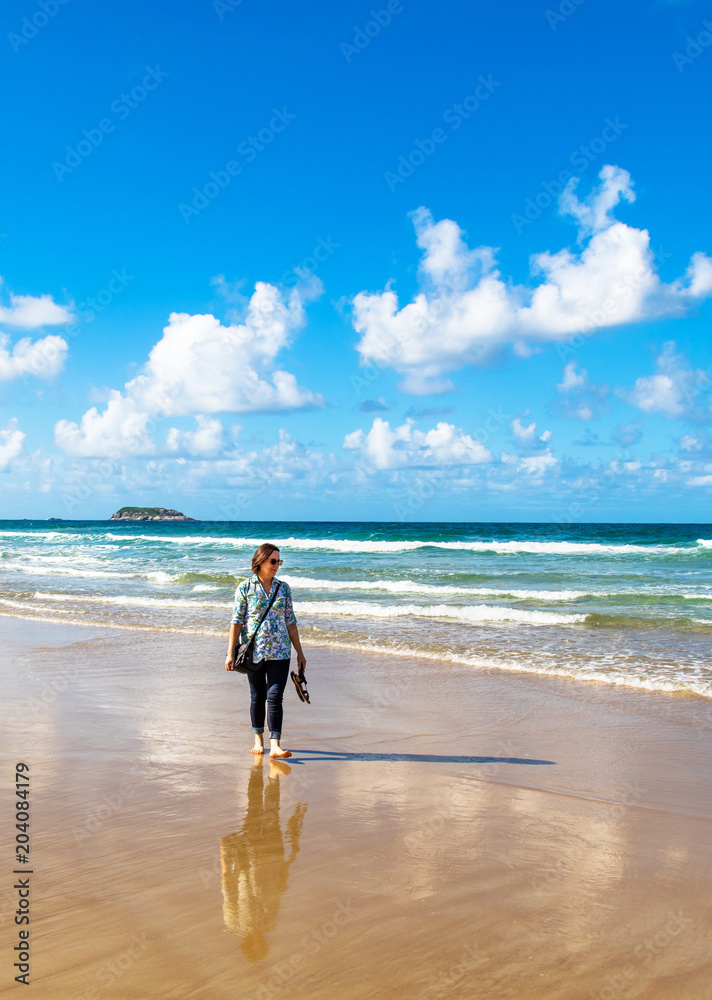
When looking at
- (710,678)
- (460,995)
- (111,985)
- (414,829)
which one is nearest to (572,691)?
(710,678)

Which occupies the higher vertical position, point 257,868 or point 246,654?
point 246,654

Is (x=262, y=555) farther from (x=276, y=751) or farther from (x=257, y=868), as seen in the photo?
(x=257, y=868)

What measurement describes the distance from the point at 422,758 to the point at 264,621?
1.85 meters

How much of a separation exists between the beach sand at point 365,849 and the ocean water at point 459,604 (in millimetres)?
2625

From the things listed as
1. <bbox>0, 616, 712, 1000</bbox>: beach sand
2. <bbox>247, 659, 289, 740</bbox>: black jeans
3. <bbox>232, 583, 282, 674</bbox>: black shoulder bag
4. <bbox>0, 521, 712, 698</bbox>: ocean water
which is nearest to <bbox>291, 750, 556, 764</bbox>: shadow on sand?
<bbox>0, 616, 712, 1000</bbox>: beach sand

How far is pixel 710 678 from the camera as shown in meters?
9.07

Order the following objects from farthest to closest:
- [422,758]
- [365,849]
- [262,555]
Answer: [422,758] < [262,555] < [365,849]

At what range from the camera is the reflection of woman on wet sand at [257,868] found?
3.25 meters

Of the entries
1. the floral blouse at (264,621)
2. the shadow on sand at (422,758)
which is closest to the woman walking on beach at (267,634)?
the floral blouse at (264,621)

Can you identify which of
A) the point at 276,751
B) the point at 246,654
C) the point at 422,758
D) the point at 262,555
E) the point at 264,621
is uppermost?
the point at 262,555

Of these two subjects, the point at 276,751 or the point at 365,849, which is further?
the point at 276,751

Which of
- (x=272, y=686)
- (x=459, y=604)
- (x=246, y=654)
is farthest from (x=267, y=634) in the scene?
(x=459, y=604)

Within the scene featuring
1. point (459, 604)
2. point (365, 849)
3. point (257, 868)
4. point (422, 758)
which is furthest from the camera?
point (459, 604)

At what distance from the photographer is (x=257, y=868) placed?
3.84 m
